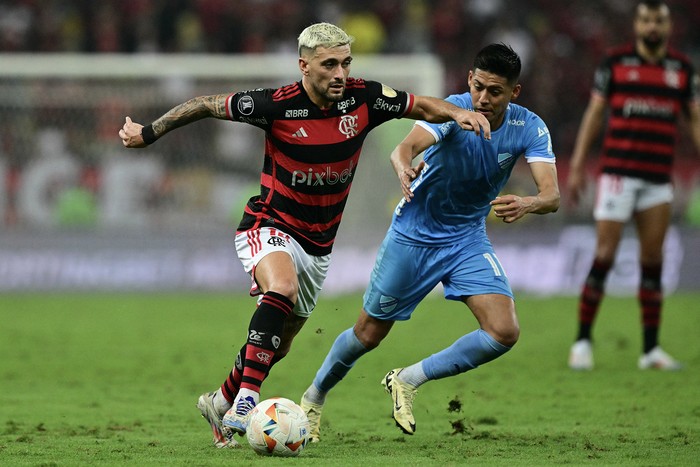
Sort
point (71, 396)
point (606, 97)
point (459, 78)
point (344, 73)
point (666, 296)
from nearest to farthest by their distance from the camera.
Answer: point (344, 73) → point (71, 396) → point (606, 97) → point (666, 296) → point (459, 78)

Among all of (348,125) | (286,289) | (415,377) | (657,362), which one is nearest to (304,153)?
(348,125)

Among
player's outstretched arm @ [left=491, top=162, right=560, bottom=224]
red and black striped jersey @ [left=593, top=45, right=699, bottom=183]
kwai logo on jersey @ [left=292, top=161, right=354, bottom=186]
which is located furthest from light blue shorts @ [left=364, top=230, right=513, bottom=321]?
red and black striped jersey @ [left=593, top=45, right=699, bottom=183]

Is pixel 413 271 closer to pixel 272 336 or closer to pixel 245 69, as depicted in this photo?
pixel 272 336

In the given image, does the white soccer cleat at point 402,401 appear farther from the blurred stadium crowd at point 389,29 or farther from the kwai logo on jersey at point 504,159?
the blurred stadium crowd at point 389,29

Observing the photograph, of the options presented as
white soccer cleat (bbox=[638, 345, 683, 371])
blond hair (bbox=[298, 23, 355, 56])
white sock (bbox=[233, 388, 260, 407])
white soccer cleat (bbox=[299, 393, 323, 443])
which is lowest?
white soccer cleat (bbox=[638, 345, 683, 371])

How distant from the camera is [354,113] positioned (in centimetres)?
646

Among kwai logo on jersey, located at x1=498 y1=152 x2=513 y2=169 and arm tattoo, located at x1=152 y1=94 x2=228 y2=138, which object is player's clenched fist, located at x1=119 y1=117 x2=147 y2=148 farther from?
kwai logo on jersey, located at x1=498 y1=152 x2=513 y2=169

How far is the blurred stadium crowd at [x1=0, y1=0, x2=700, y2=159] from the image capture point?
1895cm

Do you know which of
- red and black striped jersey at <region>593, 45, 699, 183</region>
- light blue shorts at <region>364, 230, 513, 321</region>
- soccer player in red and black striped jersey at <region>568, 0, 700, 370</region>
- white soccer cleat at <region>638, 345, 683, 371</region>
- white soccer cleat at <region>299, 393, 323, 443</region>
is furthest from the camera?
red and black striped jersey at <region>593, 45, 699, 183</region>

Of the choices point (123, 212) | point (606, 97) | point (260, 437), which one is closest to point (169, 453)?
point (260, 437)

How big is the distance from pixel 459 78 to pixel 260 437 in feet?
46.2

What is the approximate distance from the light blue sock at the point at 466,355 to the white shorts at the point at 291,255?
2.53ft

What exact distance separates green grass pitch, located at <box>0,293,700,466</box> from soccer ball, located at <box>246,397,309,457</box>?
4.4 inches

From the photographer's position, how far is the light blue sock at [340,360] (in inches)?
269
